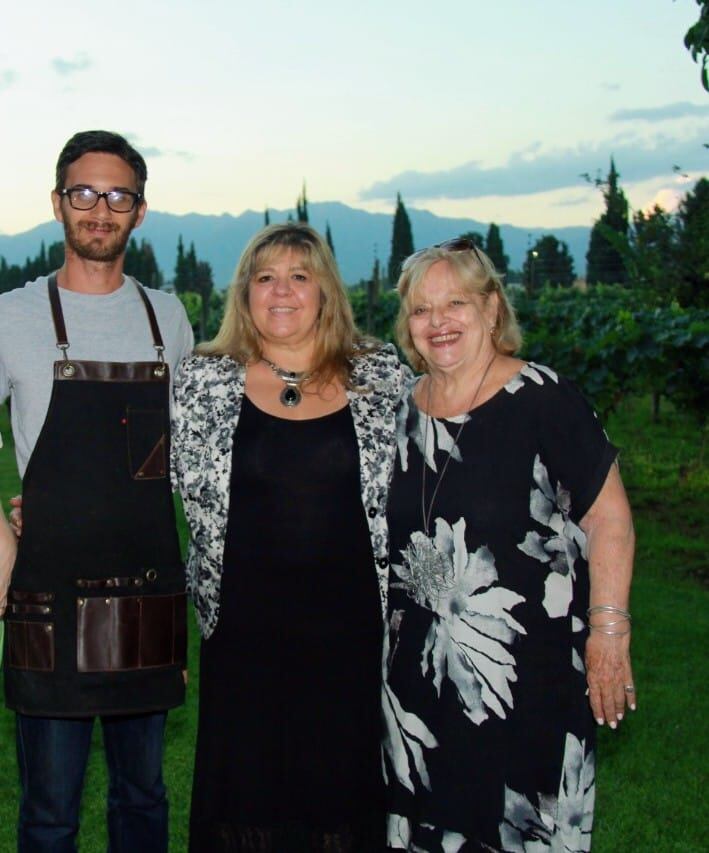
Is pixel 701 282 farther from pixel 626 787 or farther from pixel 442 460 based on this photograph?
Result: pixel 442 460

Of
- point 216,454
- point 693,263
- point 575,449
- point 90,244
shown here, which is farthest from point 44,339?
point 693,263

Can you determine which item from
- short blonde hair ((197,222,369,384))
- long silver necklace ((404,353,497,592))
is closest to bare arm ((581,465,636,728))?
long silver necklace ((404,353,497,592))

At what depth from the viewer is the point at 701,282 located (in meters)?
10.0

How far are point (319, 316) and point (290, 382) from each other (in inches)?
9.6

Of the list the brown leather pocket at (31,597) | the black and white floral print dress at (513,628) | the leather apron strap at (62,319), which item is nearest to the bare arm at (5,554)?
the brown leather pocket at (31,597)

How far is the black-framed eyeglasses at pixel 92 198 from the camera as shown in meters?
3.14

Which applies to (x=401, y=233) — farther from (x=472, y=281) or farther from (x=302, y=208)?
(x=472, y=281)

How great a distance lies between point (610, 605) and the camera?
9.53 feet

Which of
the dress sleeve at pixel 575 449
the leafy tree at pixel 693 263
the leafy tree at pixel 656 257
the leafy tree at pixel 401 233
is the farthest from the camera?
the leafy tree at pixel 401 233

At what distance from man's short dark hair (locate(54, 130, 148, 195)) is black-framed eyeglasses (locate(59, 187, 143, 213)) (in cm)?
6

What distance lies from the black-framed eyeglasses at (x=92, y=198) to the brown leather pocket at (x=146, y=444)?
1.90 feet

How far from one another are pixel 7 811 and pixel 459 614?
236cm

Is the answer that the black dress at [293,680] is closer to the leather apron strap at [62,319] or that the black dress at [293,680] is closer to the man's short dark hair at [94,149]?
the leather apron strap at [62,319]

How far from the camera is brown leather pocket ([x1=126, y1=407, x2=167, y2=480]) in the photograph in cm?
305
